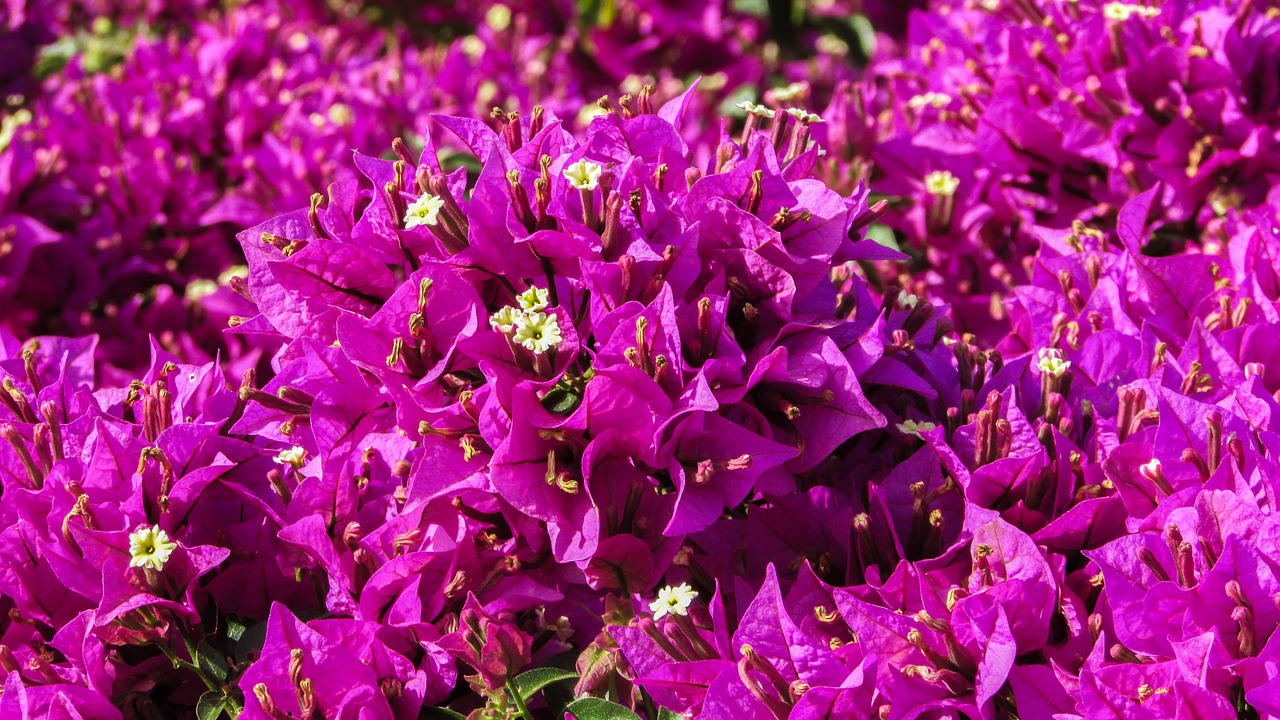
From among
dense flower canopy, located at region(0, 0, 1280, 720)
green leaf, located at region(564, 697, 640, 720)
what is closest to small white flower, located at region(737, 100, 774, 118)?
dense flower canopy, located at region(0, 0, 1280, 720)

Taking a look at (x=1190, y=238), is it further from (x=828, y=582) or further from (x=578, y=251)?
(x=578, y=251)

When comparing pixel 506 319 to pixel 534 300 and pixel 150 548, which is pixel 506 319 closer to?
pixel 534 300

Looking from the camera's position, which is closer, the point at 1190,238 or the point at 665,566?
the point at 665,566

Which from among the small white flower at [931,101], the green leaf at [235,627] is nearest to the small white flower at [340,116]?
the small white flower at [931,101]

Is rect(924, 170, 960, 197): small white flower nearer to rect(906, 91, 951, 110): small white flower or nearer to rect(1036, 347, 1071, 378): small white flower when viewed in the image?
rect(906, 91, 951, 110): small white flower

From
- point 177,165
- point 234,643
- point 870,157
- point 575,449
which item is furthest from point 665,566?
point 177,165

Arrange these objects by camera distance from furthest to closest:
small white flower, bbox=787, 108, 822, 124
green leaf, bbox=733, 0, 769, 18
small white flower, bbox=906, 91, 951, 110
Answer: green leaf, bbox=733, 0, 769, 18
small white flower, bbox=906, 91, 951, 110
small white flower, bbox=787, 108, 822, 124
